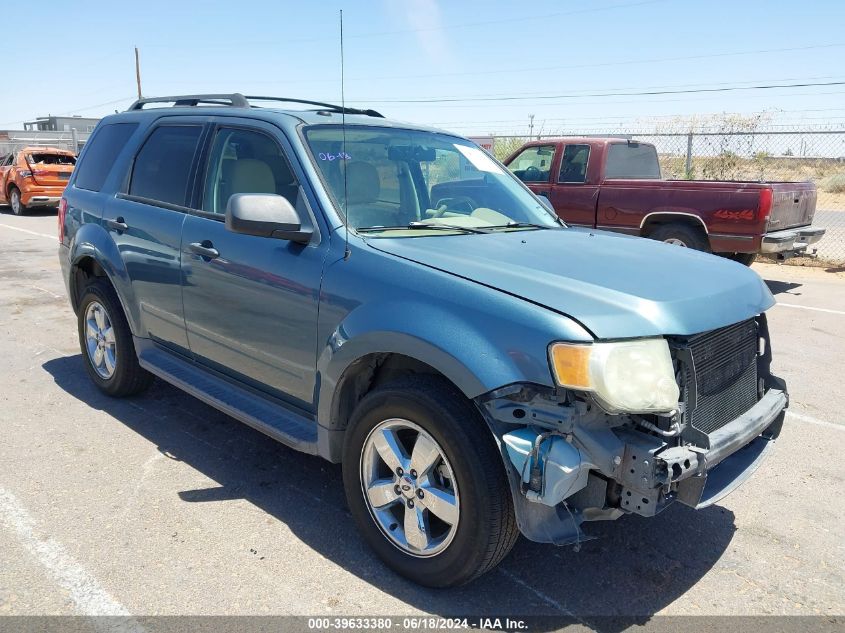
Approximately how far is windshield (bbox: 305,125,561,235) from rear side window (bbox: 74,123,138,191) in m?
2.03

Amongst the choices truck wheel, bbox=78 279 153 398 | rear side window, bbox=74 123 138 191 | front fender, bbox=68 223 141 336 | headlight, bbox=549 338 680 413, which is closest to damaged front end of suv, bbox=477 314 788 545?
headlight, bbox=549 338 680 413

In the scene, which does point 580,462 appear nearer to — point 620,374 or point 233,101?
point 620,374

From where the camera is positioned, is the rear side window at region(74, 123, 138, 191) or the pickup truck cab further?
the rear side window at region(74, 123, 138, 191)

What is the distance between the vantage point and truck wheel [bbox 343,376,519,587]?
104 inches

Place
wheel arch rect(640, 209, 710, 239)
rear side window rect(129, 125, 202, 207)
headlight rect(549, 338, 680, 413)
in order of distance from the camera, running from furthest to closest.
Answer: wheel arch rect(640, 209, 710, 239)
rear side window rect(129, 125, 202, 207)
headlight rect(549, 338, 680, 413)

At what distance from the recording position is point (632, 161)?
10.8m

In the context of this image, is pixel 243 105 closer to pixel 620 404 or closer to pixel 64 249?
pixel 64 249

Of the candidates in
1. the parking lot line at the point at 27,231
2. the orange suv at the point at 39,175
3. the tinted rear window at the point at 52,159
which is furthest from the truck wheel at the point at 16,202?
the parking lot line at the point at 27,231

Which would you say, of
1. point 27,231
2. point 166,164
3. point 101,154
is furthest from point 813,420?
point 27,231

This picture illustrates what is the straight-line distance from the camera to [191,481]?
3908mm

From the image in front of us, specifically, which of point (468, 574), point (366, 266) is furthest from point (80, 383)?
point (468, 574)

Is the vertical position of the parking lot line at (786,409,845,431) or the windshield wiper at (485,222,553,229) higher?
the windshield wiper at (485,222,553,229)

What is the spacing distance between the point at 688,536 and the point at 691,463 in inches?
45.2

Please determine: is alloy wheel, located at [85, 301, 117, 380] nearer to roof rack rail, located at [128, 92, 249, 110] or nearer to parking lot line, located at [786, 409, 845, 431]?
roof rack rail, located at [128, 92, 249, 110]
